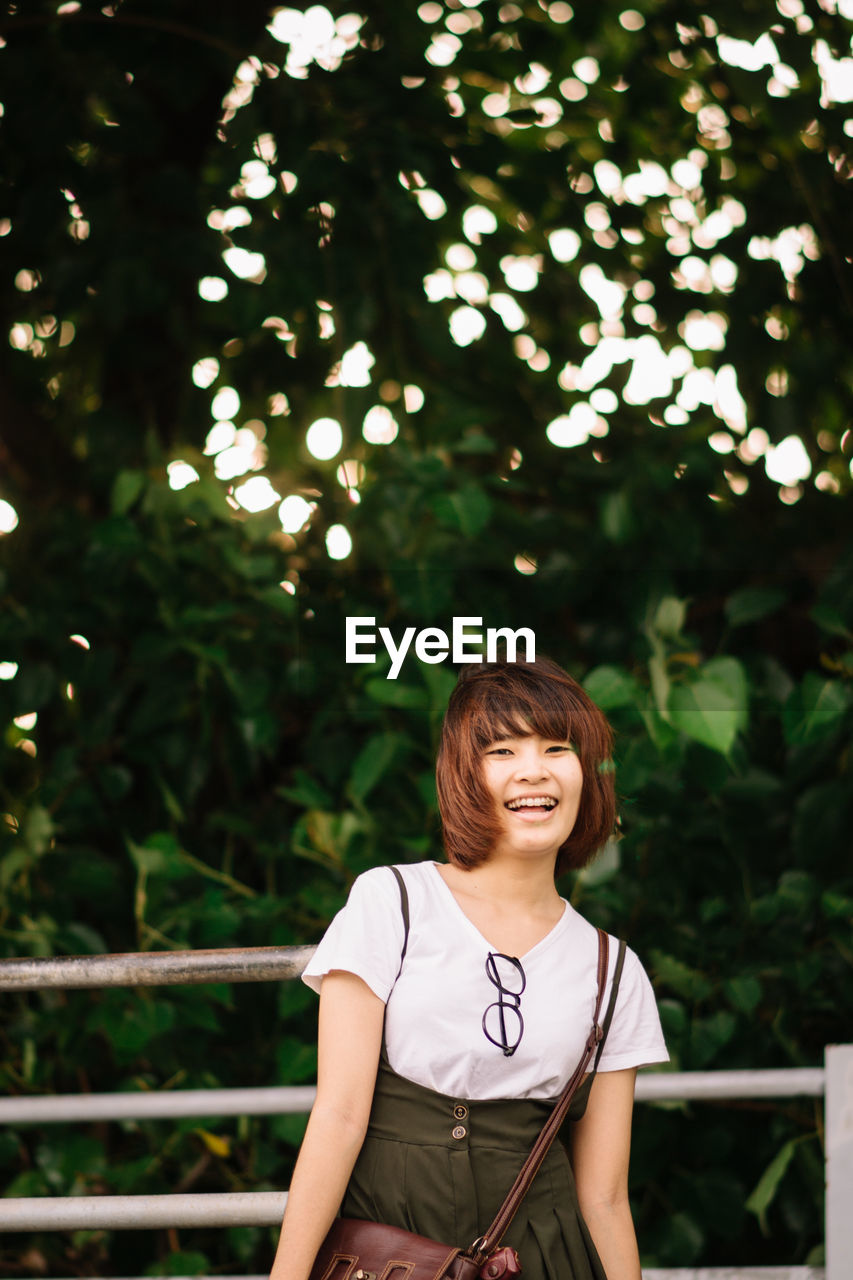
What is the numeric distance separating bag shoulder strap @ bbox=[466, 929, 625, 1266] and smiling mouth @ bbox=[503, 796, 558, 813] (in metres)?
0.15

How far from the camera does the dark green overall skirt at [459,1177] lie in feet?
3.49

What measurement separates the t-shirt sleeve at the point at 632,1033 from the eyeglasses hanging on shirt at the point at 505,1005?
4.6 inches

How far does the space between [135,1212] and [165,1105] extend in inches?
6.1

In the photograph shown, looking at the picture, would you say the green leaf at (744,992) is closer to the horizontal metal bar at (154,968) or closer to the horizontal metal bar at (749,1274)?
the horizontal metal bar at (749,1274)

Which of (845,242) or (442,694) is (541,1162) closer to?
(442,694)

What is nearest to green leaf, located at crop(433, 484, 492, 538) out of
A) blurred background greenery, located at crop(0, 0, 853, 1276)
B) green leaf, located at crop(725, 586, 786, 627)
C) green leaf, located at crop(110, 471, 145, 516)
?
blurred background greenery, located at crop(0, 0, 853, 1276)

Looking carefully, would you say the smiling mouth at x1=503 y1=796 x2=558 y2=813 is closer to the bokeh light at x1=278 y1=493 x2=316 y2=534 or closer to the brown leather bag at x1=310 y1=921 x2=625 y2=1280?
the brown leather bag at x1=310 y1=921 x2=625 y2=1280

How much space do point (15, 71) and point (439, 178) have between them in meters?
0.96

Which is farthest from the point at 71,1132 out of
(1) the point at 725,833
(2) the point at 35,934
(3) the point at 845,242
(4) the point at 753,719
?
(3) the point at 845,242

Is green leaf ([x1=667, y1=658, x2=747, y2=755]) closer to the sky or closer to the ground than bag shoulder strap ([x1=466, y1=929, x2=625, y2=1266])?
closer to the sky

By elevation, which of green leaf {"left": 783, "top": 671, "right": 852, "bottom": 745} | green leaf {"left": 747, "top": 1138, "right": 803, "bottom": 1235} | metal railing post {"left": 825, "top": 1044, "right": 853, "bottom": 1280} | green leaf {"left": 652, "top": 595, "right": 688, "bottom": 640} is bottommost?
green leaf {"left": 747, "top": 1138, "right": 803, "bottom": 1235}

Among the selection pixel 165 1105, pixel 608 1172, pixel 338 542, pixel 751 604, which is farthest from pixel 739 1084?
pixel 338 542
